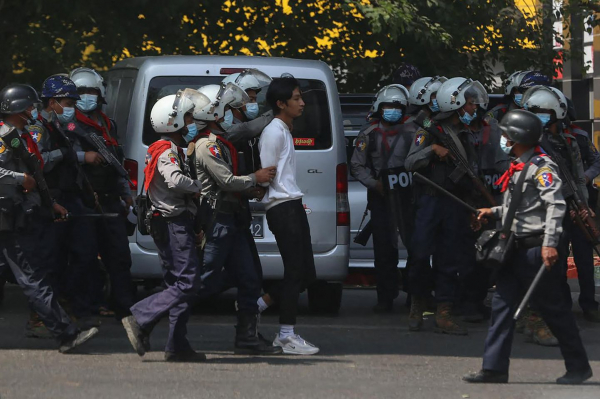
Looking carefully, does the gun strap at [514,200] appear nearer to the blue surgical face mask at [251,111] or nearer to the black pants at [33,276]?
the blue surgical face mask at [251,111]

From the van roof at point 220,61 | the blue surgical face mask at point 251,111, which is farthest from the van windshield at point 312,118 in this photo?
the blue surgical face mask at point 251,111

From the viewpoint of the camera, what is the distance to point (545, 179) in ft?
25.5

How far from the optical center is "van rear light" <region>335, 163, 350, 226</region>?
10570mm

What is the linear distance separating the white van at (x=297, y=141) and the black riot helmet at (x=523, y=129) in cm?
276

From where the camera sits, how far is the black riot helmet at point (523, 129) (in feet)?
26.0

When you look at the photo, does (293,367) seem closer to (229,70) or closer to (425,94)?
(229,70)

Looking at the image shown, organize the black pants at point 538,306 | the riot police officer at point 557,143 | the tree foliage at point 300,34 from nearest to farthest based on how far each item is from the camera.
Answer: the black pants at point 538,306 < the riot police officer at point 557,143 < the tree foliage at point 300,34

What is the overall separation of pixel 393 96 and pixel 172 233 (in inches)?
128

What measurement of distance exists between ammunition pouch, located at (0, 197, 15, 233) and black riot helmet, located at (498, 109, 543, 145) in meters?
3.11

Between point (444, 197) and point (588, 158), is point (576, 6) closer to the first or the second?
point (588, 158)

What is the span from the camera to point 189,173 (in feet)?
28.4

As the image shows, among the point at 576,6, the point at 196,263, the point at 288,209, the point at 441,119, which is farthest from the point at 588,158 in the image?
the point at 576,6

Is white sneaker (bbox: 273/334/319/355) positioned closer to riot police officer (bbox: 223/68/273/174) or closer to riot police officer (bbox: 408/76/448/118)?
riot police officer (bbox: 223/68/273/174)

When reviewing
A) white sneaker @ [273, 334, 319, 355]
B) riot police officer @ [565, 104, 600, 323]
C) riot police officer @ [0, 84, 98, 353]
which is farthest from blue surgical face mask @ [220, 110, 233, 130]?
riot police officer @ [565, 104, 600, 323]
